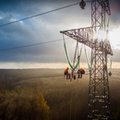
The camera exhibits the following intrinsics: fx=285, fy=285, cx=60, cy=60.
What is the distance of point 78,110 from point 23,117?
18.5 meters

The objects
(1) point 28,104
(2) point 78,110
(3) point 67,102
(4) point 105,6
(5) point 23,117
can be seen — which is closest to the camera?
(4) point 105,6

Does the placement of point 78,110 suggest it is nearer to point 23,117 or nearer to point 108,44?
point 23,117

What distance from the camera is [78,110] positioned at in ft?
269

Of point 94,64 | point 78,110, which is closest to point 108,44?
point 94,64

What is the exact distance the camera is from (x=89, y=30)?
24219 mm

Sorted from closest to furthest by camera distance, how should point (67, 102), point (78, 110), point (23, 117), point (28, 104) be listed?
point (23, 117) → point (28, 104) → point (78, 110) → point (67, 102)

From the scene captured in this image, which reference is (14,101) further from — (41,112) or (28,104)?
(41,112)

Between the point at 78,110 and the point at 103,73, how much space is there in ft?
189

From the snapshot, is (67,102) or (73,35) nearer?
(73,35)

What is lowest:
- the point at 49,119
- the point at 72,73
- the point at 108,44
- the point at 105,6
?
the point at 49,119

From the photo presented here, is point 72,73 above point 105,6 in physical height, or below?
below

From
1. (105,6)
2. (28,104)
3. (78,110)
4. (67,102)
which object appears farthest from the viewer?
(67,102)

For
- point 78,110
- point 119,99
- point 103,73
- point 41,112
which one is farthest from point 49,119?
point 103,73

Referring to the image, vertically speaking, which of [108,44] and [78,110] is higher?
[108,44]
